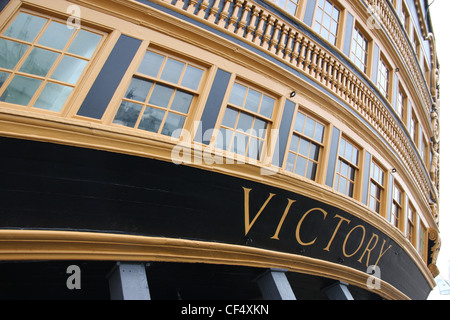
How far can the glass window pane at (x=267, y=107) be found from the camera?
496cm

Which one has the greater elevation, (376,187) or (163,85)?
(376,187)

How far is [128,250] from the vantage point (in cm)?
357

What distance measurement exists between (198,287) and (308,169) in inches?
113

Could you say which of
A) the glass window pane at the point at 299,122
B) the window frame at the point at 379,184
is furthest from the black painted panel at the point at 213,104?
the window frame at the point at 379,184

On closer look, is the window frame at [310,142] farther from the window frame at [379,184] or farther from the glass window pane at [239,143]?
the window frame at [379,184]

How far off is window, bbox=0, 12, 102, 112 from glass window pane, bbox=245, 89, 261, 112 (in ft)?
7.84

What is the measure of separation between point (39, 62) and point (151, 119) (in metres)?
1.46

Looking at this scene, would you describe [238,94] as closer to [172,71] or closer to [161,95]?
[172,71]

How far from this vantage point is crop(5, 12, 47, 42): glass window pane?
352cm

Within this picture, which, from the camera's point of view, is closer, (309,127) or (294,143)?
(294,143)

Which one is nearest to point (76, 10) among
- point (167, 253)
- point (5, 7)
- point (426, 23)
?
point (5, 7)

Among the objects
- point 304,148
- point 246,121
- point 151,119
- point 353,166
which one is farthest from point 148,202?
point 353,166

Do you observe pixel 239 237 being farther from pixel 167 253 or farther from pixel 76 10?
pixel 76 10

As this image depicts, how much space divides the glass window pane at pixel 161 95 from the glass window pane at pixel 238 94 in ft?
3.42
